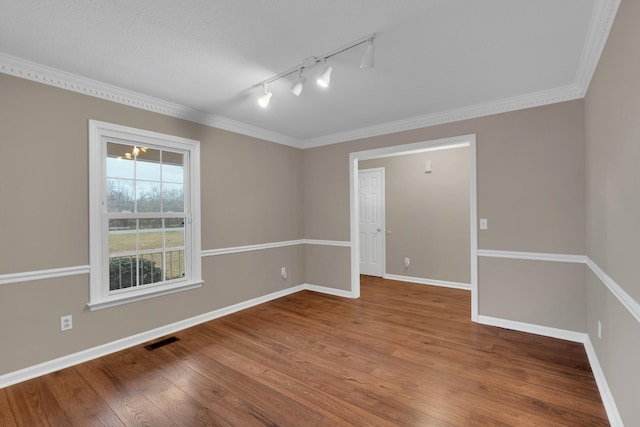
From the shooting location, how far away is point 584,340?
2752 mm

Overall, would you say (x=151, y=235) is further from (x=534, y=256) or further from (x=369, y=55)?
(x=534, y=256)

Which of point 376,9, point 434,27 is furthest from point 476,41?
point 376,9

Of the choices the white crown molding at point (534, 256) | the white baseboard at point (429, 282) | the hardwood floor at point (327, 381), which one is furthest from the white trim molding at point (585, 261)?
the white baseboard at point (429, 282)

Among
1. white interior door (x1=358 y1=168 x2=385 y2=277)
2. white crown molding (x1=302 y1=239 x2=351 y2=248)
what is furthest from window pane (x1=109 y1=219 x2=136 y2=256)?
white interior door (x1=358 y1=168 x2=385 y2=277)

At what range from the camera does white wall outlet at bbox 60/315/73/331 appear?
245 cm

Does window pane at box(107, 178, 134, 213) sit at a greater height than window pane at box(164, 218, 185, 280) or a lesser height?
greater

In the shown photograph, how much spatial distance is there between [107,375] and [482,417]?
278 cm

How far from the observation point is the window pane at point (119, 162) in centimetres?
281

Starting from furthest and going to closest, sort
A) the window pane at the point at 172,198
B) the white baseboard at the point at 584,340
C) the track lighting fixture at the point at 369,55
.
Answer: the window pane at the point at 172,198 → the track lighting fixture at the point at 369,55 → the white baseboard at the point at 584,340

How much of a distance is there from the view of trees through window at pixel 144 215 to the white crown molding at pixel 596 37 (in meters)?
3.71

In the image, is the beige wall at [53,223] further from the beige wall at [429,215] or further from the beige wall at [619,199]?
the beige wall at [619,199]

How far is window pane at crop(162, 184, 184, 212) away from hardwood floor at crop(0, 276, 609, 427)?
1.38 m

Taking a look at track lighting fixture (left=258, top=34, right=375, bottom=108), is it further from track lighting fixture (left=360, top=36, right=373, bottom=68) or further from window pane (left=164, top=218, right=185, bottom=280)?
window pane (left=164, top=218, right=185, bottom=280)

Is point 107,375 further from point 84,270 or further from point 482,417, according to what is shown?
point 482,417
